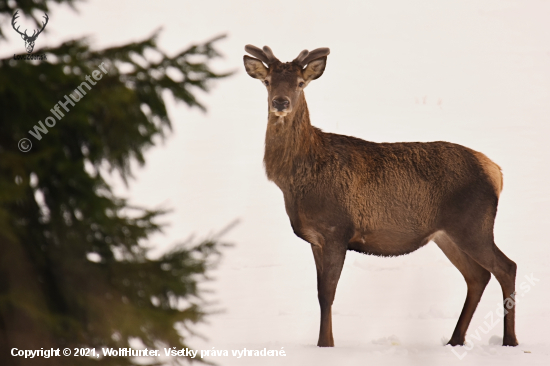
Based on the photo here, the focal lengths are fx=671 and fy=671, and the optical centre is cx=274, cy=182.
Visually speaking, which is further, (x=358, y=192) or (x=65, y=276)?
(x=358, y=192)

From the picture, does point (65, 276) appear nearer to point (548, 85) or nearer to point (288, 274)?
point (288, 274)

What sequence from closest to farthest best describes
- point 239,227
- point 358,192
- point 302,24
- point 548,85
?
point 358,192
point 239,227
point 548,85
point 302,24

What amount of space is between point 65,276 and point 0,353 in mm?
397

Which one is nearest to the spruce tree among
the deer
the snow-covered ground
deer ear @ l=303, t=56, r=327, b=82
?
the snow-covered ground

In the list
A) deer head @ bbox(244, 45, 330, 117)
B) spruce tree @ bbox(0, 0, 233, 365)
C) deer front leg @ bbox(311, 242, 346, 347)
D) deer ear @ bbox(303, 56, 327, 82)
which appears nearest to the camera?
spruce tree @ bbox(0, 0, 233, 365)

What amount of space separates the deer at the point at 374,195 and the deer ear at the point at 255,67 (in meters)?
0.02

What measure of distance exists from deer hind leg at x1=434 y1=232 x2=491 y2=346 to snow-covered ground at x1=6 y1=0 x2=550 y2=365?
348mm

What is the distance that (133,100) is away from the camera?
281 centimetres

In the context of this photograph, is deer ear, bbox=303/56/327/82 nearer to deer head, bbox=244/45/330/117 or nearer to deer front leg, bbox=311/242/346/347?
deer head, bbox=244/45/330/117

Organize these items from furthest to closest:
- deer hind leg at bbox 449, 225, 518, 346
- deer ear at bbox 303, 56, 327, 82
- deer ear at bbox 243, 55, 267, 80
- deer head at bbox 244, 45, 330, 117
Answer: deer ear at bbox 243, 55, 267, 80 < deer ear at bbox 303, 56, 327, 82 < deer hind leg at bbox 449, 225, 518, 346 < deer head at bbox 244, 45, 330, 117

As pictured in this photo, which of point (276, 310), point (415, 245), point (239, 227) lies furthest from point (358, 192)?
point (239, 227)

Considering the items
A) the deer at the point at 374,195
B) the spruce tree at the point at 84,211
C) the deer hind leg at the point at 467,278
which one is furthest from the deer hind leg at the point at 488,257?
the spruce tree at the point at 84,211

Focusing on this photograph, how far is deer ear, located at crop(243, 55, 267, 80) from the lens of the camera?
7.87 meters

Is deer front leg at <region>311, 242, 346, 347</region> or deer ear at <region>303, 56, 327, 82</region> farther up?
deer ear at <region>303, 56, 327, 82</region>
